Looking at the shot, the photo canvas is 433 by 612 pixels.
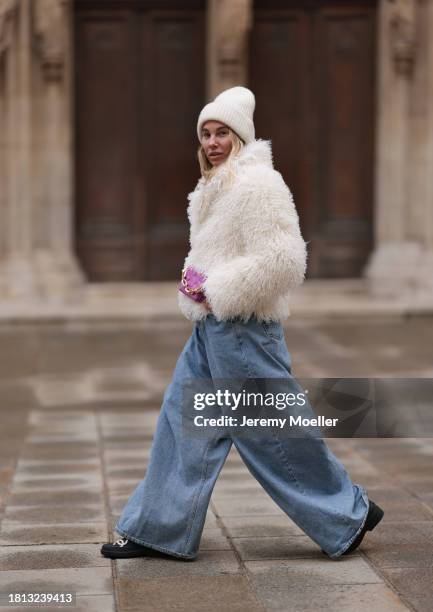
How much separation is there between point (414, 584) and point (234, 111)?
1.79 m

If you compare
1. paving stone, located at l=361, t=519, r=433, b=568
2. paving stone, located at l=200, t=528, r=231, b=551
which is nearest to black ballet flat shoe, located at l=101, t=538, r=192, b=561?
paving stone, located at l=200, t=528, r=231, b=551

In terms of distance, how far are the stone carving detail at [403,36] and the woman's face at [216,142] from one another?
9705 mm

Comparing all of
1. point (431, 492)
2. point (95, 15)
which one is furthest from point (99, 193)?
point (431, 492)

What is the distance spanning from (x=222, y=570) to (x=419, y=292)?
971 cm

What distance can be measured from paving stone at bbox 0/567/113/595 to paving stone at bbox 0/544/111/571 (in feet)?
0.24

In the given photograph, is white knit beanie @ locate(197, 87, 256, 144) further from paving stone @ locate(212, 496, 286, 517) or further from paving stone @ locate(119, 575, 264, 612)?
paving stone @ locate(212, 496, 286, 517)

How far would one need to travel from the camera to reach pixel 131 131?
49.1 feet

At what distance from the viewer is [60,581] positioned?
5008mm

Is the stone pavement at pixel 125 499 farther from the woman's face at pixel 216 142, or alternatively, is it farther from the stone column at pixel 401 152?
the stone column at pixel 401 152

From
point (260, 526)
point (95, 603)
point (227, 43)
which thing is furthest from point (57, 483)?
point (227, 43)

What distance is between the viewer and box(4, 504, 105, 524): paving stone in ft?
19.9

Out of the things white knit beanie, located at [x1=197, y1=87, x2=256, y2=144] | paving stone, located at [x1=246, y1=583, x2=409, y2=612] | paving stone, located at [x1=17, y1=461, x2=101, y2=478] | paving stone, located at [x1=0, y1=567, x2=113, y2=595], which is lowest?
paving stone, located at [x1=17, y1=461, x2=101, y2=478]

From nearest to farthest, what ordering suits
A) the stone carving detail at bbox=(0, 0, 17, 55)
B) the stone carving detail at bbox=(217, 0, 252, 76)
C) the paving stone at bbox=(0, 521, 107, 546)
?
1. the paving stone at bbox=(0, 521, 107, 546)
2. the stone carving detail at bbox=(0, 0, 17, 55)
3. the stone carving detail at bbox=(217, 0, 252, 76)

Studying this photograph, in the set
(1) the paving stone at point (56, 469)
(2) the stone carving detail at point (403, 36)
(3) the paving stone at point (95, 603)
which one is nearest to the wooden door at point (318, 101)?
(2) the stone carving detail at point (403, 36)
